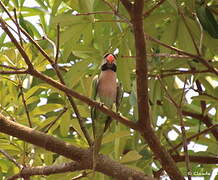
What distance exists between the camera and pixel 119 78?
2676mm

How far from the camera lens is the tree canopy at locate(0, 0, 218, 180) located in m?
2.18

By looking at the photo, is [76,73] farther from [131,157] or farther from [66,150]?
[131,157]

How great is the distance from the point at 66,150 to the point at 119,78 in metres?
0.57

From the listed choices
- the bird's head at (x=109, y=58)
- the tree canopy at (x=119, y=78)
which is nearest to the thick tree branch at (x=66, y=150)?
the tree canopy at (x=119, y=78)

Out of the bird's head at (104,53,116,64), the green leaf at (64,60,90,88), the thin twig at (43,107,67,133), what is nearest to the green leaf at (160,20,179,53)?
the bird's head at (104,53,116,64)

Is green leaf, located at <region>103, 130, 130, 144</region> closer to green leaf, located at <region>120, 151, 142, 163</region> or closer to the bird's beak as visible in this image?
green leaf, located at <region>120, 151, 142, 163</region>

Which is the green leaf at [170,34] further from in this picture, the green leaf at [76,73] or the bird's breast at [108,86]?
the bird's breast at [108,86]

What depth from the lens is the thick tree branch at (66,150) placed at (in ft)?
7.55

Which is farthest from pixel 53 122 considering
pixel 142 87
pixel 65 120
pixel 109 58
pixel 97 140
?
pixel 142 87

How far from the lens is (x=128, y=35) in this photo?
2648 mm

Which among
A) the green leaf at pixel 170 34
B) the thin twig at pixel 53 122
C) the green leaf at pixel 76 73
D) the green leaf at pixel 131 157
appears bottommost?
the green leaf at pixel 131 157

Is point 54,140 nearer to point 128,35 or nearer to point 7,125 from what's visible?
point 7,125

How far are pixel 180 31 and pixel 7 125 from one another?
1127 mm

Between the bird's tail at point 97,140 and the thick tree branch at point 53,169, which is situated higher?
the bird's tail at point 97,140
